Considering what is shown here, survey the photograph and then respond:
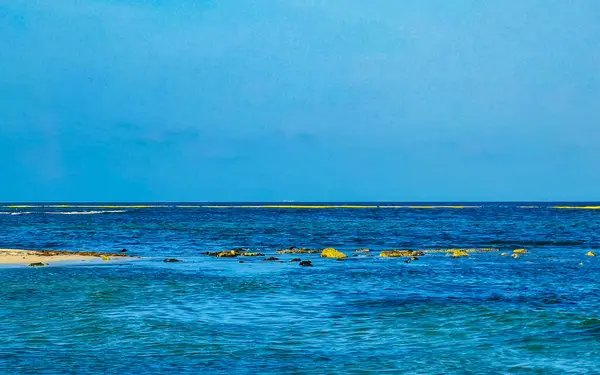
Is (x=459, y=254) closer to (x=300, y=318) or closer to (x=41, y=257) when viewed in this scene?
(x=41, y=257)

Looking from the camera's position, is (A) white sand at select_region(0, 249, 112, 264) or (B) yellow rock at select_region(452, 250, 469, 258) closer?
(A) white sand at select_region(0, 249, 112, 264)

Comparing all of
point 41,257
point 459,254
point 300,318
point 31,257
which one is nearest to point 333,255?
point 459,254

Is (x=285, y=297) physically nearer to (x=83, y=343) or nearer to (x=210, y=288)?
(x=210, y=288)

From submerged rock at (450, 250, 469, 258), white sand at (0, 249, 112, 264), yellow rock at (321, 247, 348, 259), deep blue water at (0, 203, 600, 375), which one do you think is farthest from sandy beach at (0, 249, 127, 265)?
submerged rock at (450, 250, 469, 258)

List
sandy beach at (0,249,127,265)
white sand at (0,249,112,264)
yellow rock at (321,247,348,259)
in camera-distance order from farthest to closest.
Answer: yellow rock at (321,247,348,259) < sandy beach at (0,249,127,265) < white sand at (0,249,112,264)

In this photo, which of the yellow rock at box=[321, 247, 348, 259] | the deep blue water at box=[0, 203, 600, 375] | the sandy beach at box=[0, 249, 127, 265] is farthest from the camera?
the yellow rock at box=[321, 247, 348, 259]

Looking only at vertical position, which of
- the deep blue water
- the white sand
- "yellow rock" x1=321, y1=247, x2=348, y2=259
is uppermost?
the white sand

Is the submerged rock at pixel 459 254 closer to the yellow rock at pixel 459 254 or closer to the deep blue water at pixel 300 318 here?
the yellow rock at pixel 459 254

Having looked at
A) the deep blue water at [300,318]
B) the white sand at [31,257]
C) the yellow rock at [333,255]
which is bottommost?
the deep blue water at [300,318]

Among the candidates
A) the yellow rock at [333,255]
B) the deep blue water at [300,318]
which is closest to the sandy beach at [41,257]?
the deep blue water at [300,318]

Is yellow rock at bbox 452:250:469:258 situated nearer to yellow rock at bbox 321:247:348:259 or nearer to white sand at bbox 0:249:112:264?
yellow rock at bbox 321:247:348:259

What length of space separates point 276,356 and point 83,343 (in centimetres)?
529

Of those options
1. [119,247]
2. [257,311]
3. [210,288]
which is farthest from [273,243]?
[257,311]

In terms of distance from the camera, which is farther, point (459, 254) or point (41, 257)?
point (459, 254)
